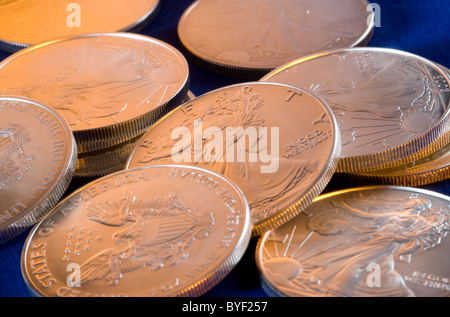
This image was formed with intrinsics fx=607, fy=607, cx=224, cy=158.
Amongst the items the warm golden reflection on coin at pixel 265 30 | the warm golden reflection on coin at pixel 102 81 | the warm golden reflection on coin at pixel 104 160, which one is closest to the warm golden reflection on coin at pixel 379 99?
the warm golden reflection on coin at pixel 265 30

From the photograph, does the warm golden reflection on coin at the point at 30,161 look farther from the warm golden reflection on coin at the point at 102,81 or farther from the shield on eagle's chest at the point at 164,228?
the shield on eagle's chest at the point at 164,228

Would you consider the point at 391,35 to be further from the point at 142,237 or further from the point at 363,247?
the point at 142,237

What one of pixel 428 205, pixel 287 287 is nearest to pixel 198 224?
pixel 287 287

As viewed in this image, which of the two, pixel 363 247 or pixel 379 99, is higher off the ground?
pixel 379 99

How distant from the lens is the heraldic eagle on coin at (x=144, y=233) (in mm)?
1278

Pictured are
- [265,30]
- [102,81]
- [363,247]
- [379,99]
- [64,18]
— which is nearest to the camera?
[363,247]

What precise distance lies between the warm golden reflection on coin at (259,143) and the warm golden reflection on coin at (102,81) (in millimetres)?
94

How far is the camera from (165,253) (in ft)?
4.22

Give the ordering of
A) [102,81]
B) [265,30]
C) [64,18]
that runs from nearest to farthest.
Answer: [102,81] → [265,30] → [64,18]

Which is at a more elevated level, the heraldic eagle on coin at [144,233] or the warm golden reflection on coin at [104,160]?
the heraldic eagle on coin at [144,233]

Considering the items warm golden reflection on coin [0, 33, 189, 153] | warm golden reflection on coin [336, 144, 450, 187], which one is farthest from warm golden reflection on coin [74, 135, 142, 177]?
warm golden reflection on coin [336, 144, 450, 187]

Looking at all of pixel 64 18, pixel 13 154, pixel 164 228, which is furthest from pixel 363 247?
pixel 64 18

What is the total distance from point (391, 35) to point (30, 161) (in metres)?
1.37

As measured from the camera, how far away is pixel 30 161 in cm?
157
